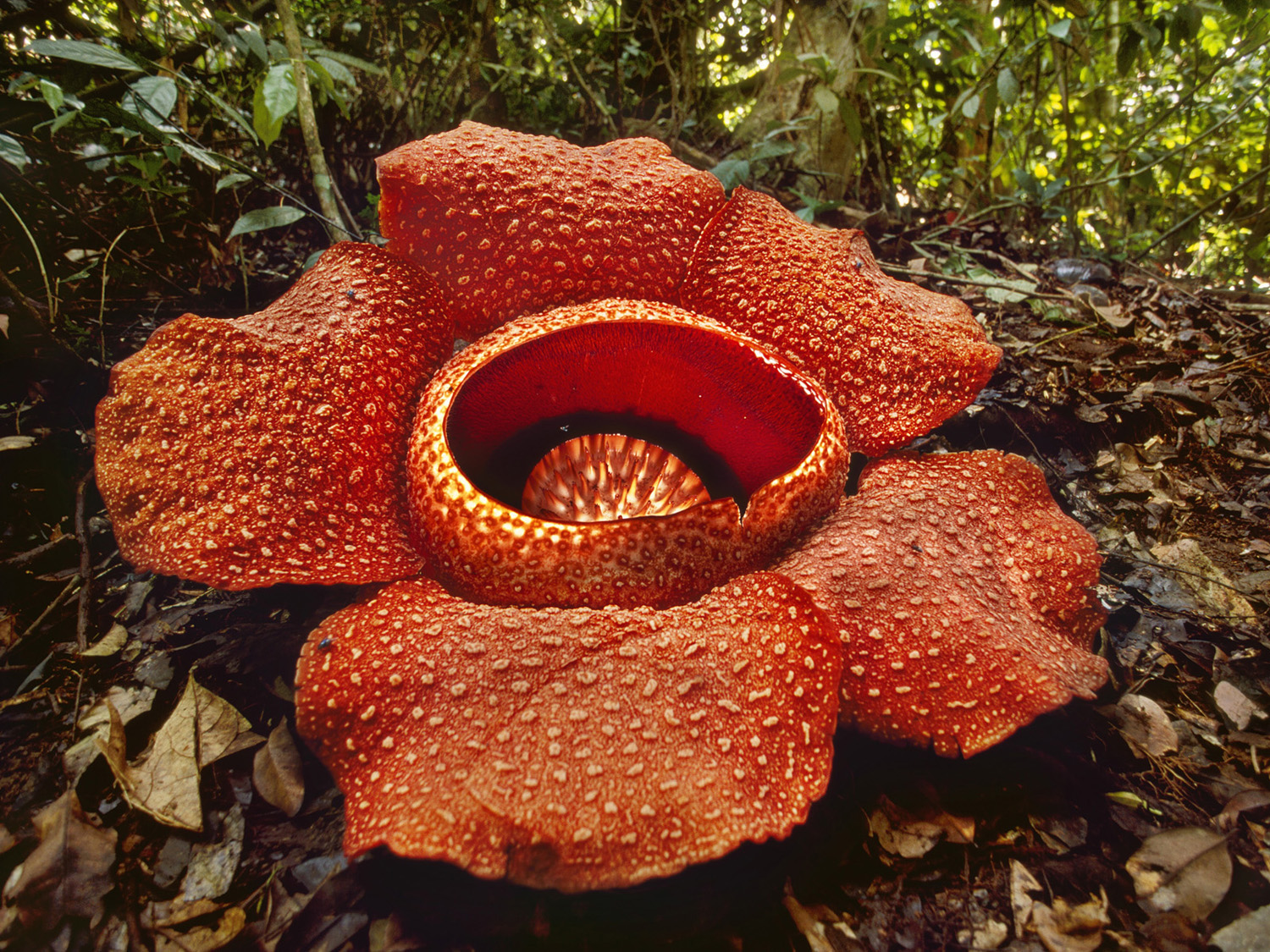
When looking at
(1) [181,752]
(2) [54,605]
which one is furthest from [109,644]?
(1) [181,752]

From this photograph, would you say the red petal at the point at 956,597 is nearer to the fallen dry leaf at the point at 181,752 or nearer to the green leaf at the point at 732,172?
the fallen dry leaf at the point at 181,752

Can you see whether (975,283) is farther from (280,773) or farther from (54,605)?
(54,605)

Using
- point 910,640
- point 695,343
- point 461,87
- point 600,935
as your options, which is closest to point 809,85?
point 461,87

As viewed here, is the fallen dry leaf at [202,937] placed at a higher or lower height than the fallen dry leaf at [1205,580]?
lower

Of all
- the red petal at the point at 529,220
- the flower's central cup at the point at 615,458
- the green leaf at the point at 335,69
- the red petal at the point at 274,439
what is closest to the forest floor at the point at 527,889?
the red petal at the point at 274,439

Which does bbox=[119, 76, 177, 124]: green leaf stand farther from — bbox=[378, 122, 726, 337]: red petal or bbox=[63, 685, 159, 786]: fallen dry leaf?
bbox=[63, 685, 159, 786]: fallen dry leaf
